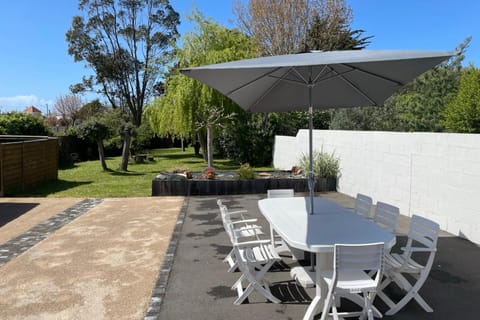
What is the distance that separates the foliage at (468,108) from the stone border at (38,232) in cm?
969

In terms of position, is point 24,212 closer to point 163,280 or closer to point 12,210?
point 12,210

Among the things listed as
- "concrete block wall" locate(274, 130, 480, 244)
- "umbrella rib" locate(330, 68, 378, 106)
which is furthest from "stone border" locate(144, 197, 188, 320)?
"concrete block wall" locate(274, 130, 480, 244)

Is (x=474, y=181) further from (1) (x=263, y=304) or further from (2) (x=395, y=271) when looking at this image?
(1) (x=263, y=304)

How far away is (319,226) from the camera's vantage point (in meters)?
3.49

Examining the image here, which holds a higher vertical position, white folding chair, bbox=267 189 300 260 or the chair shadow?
white folding chair, bbox=267 189 300 260

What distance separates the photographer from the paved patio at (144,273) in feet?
10.9

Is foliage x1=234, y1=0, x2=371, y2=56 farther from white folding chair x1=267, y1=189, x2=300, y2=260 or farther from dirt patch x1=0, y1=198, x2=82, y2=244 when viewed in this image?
white folding chair x1=267, y1=189, x2=300, y2=260

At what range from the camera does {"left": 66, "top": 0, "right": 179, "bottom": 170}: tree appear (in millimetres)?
29922

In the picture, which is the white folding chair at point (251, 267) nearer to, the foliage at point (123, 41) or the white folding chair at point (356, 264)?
the white folding chair at point (356, 264)

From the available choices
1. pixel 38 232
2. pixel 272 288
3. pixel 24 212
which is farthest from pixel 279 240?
pixel 24 212

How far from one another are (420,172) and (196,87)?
36.1 ft

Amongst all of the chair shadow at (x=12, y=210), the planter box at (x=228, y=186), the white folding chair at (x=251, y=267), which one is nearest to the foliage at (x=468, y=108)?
the planter box at (x=228, y=186)

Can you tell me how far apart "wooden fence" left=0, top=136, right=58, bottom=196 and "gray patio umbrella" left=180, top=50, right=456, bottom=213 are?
7.58 metres

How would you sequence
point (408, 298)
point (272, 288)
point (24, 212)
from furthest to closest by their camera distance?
1. point (24, 212)
2. point (272, 288)
3. point (408, 298)
